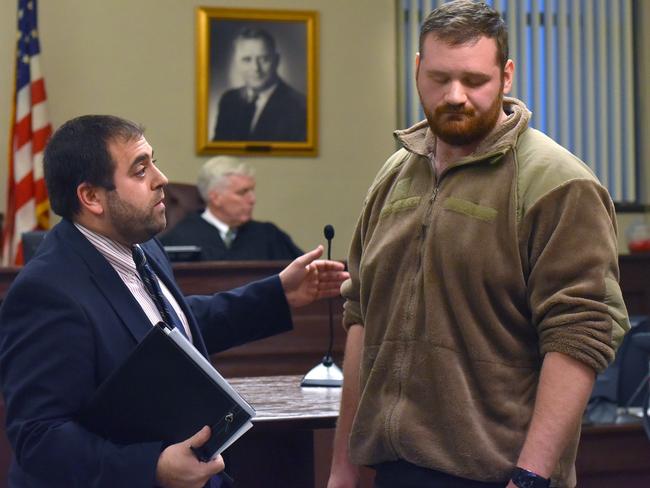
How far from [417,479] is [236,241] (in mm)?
4785

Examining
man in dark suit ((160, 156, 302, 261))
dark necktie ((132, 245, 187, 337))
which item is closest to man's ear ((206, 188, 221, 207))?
man in dark suit ((160, 156, 302, 261))

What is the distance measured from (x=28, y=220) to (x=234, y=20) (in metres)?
2.08

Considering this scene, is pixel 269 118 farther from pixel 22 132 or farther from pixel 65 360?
pixel 65 360

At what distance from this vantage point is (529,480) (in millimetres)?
1609

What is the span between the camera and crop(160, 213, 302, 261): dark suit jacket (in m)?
6.31

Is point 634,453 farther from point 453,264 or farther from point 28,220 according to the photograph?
point 28,220

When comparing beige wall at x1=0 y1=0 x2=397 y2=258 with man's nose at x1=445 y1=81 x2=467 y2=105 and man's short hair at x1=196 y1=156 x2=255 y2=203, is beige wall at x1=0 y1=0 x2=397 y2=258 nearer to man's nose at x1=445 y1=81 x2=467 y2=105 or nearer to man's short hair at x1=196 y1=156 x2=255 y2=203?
man's short hair at x1=196 y1=156 x2=255 y2=203

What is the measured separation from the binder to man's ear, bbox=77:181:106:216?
0.38 m

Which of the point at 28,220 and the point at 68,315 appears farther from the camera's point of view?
the point at 28,220

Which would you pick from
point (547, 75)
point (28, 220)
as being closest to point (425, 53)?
point (28, 220)

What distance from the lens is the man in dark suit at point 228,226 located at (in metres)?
6.34

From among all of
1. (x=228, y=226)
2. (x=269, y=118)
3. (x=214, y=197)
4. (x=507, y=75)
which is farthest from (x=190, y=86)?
(x=507, y=75)

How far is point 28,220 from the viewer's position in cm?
680

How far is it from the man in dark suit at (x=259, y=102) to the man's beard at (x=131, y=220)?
541 centimetres
